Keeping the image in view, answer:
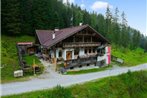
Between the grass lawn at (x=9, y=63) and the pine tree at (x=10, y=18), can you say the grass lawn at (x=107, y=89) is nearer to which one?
the grass lawn at (x=9, y=63)

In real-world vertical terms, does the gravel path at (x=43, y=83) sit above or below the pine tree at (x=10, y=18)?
below

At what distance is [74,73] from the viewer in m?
31.2

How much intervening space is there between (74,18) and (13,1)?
26934 millimetres

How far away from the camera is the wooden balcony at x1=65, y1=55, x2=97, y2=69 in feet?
109

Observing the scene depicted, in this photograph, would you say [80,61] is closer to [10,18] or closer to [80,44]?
[80,44]

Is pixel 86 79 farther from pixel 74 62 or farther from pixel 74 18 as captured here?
pixel 74 18

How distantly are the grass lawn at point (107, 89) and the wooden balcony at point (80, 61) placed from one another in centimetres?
732

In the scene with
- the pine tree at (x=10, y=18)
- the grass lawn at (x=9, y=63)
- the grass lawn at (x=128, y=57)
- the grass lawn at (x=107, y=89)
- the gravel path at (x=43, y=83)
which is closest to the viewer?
the grass lawn at (x=107, y=89)

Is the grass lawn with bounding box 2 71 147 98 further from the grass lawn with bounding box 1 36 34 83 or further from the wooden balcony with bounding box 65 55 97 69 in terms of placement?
the wooden balcony with bounding box 65 55 97 69

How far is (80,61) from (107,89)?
10.2 m

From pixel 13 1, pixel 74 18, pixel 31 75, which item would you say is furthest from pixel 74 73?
pixel 74 18

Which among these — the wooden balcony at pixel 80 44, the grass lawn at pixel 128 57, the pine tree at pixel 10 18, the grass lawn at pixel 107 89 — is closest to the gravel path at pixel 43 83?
the grass lawn at pixel 107 89

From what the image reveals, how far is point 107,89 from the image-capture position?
24.9m

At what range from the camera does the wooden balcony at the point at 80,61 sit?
3322 cm
